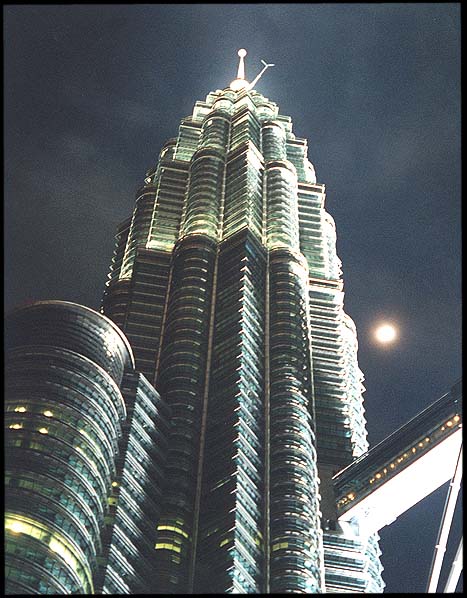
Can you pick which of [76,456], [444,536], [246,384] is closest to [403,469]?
[246,384]

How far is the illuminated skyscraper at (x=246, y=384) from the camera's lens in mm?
117250

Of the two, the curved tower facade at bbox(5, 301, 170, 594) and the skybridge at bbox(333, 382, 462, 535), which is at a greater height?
the skybridge at bbox(333, 382, 462, 535)

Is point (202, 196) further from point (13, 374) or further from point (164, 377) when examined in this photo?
point (13, 374)

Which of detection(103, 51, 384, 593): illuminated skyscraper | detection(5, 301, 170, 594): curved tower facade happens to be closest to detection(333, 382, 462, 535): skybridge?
detection(103, 51, 384, 593): illuminated skyscraper

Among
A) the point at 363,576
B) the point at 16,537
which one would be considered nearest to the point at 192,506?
the point at 363,576

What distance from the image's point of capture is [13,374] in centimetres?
10844

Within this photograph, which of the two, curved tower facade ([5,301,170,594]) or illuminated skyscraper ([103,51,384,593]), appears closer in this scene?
curved tower facade ([5,301,170,594])

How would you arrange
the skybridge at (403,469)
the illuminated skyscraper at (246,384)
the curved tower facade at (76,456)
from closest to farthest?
the curved tower facade at (76,456)
the illuminated skyscraper at (246,384)
the skybridge at (403,469)

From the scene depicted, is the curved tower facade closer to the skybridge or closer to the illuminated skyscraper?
the illuminated skyscraper

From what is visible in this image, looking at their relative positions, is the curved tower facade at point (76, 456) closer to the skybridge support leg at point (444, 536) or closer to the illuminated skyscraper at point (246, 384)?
the illuminated skyscraper at point (246, 384)

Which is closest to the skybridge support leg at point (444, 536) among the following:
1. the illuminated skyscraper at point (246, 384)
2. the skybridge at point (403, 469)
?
the illuminated skyscraper at point (246, 384)

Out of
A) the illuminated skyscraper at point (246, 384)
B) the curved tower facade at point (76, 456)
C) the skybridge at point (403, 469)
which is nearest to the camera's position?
the curved tower facade at point (76, 456)

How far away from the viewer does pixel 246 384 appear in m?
142

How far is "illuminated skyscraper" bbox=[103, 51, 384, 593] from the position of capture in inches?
4616
